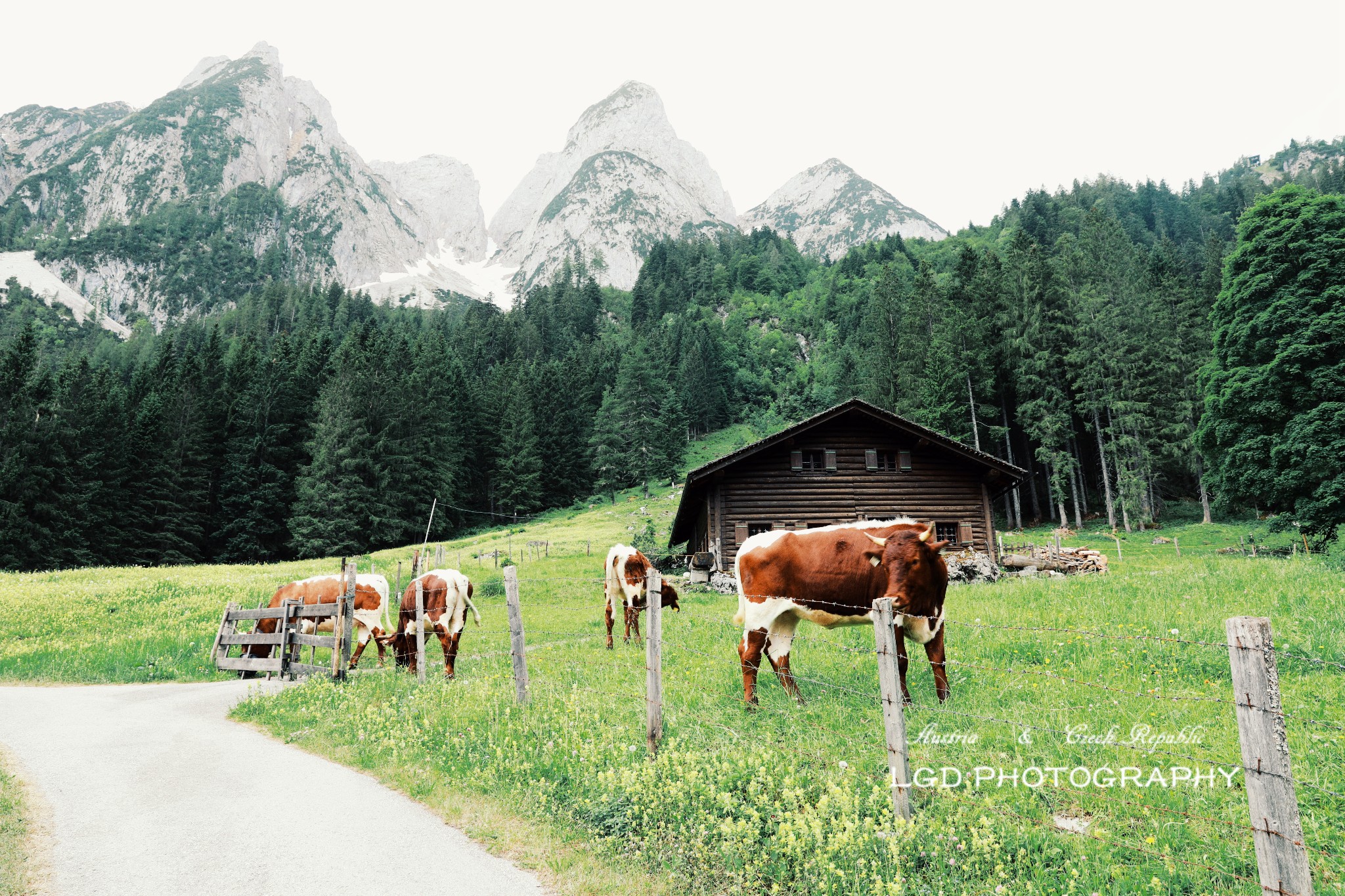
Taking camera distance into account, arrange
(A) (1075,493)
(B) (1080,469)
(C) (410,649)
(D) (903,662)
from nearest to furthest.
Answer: (D) (903,662) < (C) (410,649) < (A) (1075,493) < (B) (1080,469)

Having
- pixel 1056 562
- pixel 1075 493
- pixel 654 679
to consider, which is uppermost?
pixel 1075 493

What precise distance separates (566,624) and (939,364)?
1669 inches

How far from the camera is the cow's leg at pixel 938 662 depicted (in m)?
8.43

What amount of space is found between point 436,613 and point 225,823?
27.0 ft

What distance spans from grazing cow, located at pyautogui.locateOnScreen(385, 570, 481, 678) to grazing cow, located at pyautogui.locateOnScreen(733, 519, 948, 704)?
24.4 ft

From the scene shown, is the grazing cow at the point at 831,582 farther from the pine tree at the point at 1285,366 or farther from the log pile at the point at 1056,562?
the pine tree at the point at 1285,366

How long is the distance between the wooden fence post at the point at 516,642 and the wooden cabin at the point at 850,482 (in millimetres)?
18124

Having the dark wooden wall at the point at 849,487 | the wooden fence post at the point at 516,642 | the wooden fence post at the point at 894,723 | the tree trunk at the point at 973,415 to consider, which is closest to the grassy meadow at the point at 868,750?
the wooden fence post at the point at 894,723

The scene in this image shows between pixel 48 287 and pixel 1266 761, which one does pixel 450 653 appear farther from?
pixel 48 287

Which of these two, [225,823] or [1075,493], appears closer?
[225,823]

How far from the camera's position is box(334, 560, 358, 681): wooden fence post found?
1294 cm

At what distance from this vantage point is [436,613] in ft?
47.5

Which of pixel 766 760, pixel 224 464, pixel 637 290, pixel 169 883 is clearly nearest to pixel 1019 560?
pixel 766 760

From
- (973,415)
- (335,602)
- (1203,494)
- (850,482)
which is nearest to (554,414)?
(973,415)
